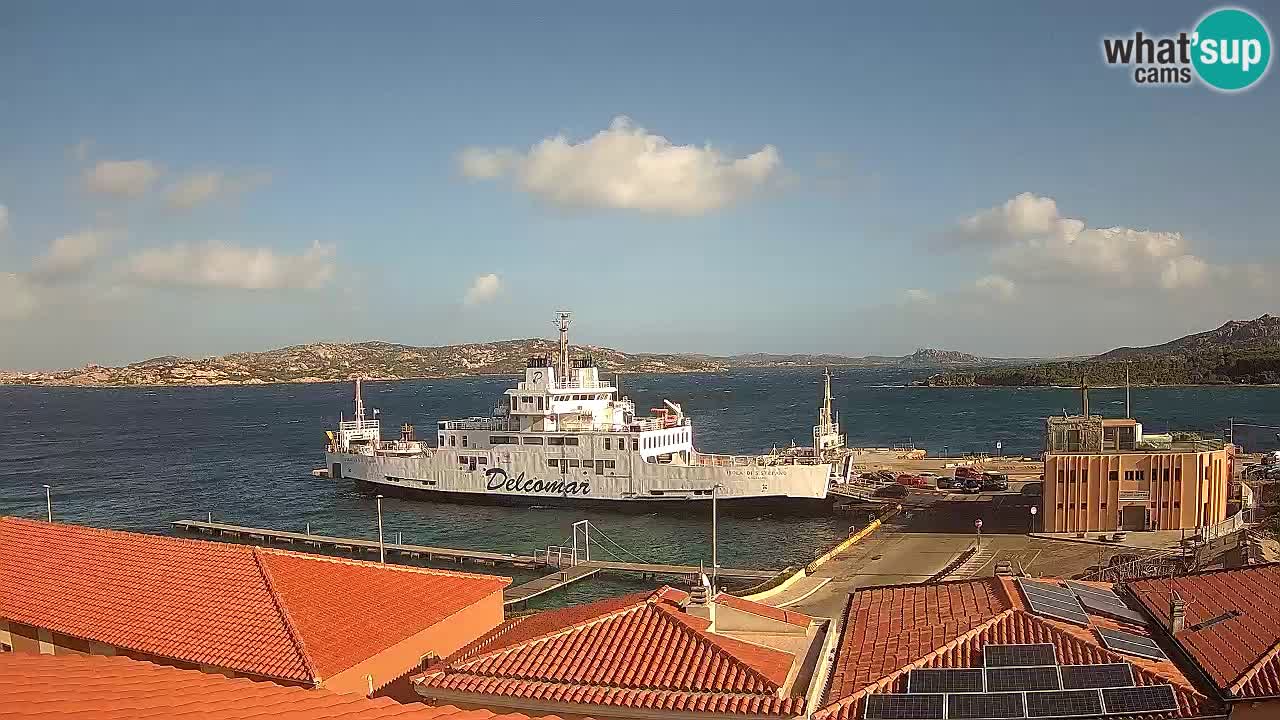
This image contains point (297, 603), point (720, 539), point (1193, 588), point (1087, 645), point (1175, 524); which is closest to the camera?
point (1087, 645)

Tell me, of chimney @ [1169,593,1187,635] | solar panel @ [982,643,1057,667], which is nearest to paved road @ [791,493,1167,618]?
chimney @ [1169,593,1187,635]

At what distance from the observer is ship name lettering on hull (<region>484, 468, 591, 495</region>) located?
5175cm

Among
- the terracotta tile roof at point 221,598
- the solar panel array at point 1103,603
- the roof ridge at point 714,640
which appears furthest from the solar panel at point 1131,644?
the terracotta tile roof at point 221,598

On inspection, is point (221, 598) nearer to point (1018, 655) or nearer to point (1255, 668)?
point (1018, 655)

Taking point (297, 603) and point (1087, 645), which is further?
point (297, 603)

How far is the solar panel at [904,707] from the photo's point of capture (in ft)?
34.8

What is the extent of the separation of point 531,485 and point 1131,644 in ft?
140

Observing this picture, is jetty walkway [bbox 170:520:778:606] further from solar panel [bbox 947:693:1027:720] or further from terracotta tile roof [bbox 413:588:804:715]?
solar panel [bbox 947:693:1027:720]

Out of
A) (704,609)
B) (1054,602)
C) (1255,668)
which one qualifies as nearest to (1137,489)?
(1054,602)

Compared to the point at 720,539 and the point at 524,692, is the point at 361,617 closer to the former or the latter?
the point at 524,692

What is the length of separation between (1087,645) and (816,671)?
3.35m

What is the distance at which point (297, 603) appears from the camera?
13.4 m

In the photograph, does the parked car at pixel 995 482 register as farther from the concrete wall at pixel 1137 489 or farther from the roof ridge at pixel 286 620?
the roof ridge at pixel 286 620

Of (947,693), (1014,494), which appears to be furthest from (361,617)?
(1014,494)
